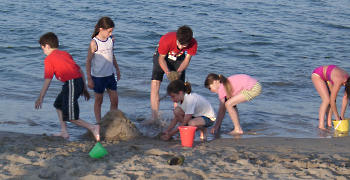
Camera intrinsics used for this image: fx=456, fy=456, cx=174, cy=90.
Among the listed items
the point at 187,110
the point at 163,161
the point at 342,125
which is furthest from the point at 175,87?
the point at 342,125

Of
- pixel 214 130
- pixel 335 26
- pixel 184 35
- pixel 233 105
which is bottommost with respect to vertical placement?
pixel 214 130

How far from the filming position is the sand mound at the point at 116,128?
5.79m

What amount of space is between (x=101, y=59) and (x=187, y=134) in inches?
62.2

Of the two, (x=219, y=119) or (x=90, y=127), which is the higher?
(x=90, y=127)

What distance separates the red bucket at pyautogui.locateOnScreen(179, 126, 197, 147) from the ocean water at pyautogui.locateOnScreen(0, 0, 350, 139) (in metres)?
0.96

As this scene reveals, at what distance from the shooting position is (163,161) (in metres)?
4.38

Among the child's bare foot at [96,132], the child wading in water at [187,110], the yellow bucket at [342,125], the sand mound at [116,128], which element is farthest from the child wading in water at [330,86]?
the child's bare foot at [96,132]

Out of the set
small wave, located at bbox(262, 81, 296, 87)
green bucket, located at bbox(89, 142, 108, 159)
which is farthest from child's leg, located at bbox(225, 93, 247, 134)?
small wave, located at bbox(262, 81, 296, 87)

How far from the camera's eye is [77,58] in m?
11.3

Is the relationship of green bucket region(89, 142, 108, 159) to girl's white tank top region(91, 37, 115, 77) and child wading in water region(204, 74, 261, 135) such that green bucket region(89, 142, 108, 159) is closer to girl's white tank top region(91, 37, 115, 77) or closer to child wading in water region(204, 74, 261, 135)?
girl's white tank top region(91, 37, 115, 77)

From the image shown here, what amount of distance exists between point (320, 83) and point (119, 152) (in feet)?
12.1

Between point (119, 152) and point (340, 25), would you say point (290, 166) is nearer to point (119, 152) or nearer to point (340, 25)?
point (119, 152)

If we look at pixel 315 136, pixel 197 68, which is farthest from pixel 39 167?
pixel 197 68

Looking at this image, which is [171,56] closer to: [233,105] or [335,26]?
[233,105]
